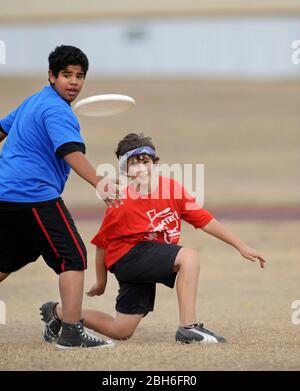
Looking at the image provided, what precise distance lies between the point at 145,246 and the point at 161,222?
189 mm

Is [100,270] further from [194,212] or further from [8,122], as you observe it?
[8,122]

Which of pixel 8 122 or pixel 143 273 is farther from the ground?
pixel 8 122

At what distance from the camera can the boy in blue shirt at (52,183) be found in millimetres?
5543

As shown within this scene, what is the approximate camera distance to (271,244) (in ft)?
39.8

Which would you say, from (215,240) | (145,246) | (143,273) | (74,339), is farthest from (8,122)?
(215,240)

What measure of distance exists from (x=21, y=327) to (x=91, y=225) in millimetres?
6956

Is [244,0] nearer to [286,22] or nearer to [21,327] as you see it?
[286,22]

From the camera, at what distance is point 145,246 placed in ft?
19.7

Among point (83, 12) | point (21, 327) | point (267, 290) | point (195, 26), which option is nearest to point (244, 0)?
point (83, 12)

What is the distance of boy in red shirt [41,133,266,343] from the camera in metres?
5.88

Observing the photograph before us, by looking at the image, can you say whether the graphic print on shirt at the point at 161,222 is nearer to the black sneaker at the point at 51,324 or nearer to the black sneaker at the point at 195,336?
the black sneaker at the point at 195,336

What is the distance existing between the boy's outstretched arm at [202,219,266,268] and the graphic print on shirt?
0.22 metres

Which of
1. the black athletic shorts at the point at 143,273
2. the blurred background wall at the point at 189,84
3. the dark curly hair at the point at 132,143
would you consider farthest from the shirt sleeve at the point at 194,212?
the blurred background wall at the point at 189,84

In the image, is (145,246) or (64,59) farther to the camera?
(145,246)
